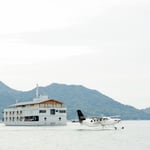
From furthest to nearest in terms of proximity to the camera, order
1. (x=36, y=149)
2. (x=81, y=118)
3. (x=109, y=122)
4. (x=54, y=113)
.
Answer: (x=54, y=113) < (x=81, y=118) < (x=109, y=122) < (x=36, y=149)

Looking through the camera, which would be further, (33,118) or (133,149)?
(33,118)

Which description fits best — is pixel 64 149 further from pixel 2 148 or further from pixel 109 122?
pixel 109 122

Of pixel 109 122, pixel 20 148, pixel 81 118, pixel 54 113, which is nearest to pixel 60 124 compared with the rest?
pixel 54 113

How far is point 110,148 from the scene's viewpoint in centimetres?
7200

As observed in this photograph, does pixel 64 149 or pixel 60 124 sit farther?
pixel 60 124

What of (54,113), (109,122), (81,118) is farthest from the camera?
(54,113)

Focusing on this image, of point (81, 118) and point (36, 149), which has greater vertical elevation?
point (81, 118)

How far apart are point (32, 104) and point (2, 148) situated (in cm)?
12782

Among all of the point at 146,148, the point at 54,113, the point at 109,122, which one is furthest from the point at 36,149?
the point at 54,113

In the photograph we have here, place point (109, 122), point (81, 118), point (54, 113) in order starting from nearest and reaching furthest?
point (109, 122) < point (81, 118) < point (54, 113)

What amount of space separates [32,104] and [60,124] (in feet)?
51.1

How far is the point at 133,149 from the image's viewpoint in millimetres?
69312

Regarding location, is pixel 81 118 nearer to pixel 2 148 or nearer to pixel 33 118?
pixel 33 118

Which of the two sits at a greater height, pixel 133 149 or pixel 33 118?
pixel 33 118
